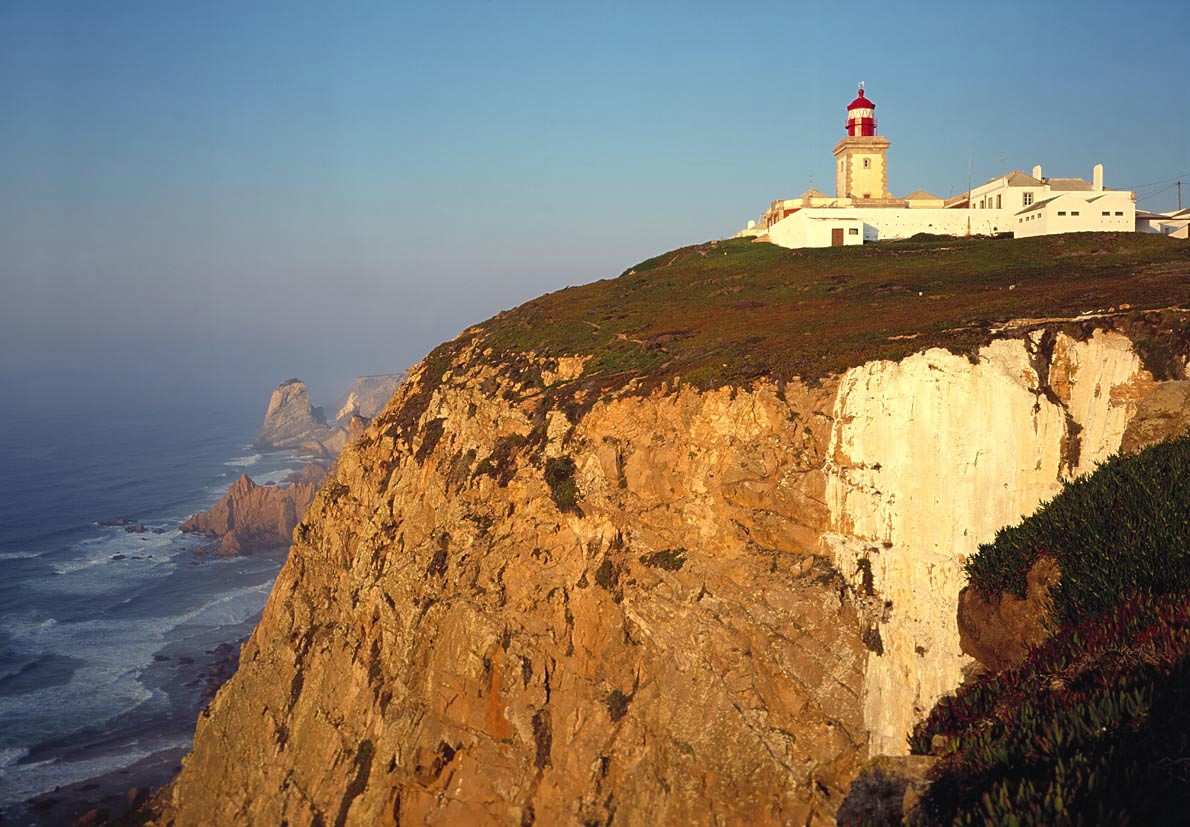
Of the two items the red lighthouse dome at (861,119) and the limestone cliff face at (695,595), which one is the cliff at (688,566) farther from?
the red lighthouse dome at (861,119)

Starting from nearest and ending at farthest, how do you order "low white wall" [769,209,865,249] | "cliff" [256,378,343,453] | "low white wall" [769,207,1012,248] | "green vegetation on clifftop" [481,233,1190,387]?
"green vegetation on clifftop" [481,233,1190,387] → "low white wall" [769,209,865,249] → "low white wall" [769,207,1012,248] → "cliff" [256,378,343,453]

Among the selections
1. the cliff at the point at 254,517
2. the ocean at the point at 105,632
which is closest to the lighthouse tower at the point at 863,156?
the ocean at the point at 105,632

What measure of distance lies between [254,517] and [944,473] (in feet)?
257

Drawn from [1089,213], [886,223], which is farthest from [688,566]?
[1089,213]

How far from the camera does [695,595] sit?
20.8 meters

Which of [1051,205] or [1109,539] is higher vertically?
[1051,205]

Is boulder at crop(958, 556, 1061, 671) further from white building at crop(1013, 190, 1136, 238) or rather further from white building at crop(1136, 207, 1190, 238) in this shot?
white building at crop(1136, 207, 1190, 238)

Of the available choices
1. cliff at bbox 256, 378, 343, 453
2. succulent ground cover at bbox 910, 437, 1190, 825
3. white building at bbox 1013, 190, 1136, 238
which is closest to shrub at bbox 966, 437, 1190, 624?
succulent ground cover at bbox 910, 437, 1190, 825

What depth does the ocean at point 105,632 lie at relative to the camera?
40.1 m

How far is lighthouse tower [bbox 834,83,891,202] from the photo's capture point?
2020 inches

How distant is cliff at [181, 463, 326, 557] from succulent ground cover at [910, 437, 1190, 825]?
7424 cm

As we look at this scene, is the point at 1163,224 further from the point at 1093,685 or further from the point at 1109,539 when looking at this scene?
the point at 1093,685

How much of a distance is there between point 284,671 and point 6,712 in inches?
1041

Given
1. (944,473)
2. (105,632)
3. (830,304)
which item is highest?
(830,304)
